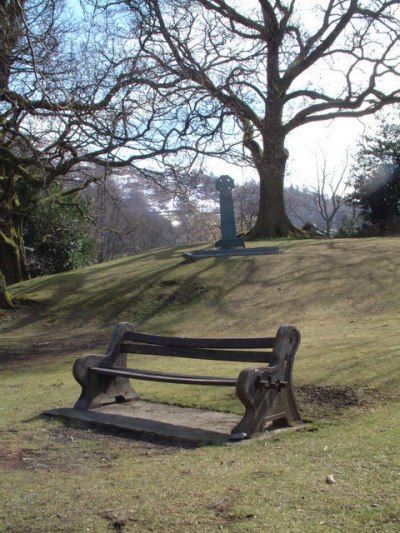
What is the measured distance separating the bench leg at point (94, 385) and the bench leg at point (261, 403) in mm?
→ 2301

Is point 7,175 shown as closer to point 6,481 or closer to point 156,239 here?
point 6,481

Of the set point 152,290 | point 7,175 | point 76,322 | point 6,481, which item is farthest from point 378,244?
point 6,481

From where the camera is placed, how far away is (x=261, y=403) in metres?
6.43

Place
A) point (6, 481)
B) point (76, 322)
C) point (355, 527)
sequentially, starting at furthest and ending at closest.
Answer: point (76, 322) < point (6, 481) < point (355, 527)

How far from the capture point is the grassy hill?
430cm

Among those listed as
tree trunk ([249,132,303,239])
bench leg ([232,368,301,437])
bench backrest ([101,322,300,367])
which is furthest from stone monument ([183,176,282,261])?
bench leg ([232,368,301,437])

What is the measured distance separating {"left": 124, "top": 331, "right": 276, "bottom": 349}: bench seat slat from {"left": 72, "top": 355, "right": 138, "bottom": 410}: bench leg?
0.51 metres

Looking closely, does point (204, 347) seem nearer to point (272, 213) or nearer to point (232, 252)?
point (232, 252)

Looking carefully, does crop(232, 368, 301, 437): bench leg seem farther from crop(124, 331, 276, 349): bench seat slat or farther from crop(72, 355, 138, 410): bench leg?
crop(72, 355, 138, 410): bench leg

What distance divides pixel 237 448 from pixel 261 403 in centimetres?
59

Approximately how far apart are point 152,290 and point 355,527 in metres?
17.2

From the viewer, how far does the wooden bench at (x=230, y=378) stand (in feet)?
20.8

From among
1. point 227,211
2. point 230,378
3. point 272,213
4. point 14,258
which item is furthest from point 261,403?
point 272,213

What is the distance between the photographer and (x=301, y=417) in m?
6.97
